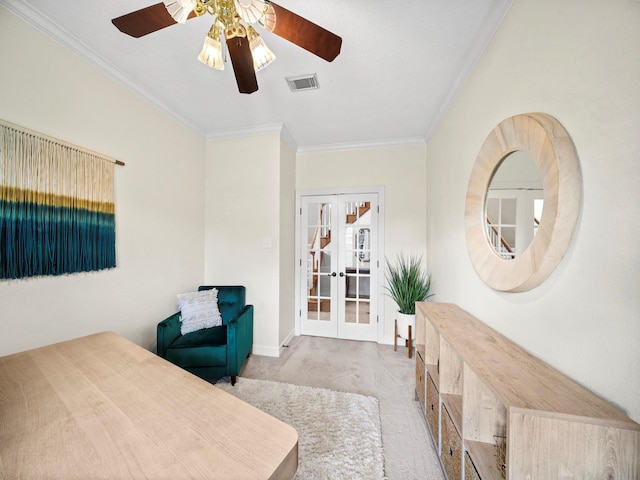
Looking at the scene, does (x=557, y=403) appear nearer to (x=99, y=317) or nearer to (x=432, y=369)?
(x=432, y=369)

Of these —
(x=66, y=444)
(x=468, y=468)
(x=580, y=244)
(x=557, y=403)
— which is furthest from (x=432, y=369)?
(x=66, y=444)

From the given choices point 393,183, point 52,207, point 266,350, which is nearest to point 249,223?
point 266,350

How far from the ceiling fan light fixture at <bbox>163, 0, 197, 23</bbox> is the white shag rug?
2.35 m

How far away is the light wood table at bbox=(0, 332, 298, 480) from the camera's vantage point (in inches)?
23.4

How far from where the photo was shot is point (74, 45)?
1.63 m

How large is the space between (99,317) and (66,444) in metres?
1.52

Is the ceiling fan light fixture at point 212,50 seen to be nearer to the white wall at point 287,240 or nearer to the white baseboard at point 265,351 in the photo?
the white wall at point 287,240

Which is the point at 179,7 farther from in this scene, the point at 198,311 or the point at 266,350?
the point at 266,350

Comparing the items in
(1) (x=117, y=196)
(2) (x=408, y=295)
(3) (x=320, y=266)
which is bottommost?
(2) (x=408, y=295)

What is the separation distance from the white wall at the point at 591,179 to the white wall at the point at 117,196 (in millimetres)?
2698

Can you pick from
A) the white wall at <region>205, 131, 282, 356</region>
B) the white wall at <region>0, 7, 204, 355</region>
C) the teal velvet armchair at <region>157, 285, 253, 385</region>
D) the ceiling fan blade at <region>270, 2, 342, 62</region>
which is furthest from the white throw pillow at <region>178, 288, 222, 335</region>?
the ceiling fan blade at <region>270, 2, 342, 62</region>

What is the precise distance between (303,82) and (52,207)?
1.97 metres

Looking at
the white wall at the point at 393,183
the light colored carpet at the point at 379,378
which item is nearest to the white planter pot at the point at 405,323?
the light colored carpet at the point at 379,378

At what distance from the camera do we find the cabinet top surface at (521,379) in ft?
2.38
